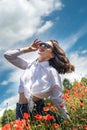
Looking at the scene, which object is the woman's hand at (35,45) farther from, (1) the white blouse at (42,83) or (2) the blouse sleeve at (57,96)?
(2) the blouse sleeve at (57,96)

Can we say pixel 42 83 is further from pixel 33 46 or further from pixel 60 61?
pixel 33 46

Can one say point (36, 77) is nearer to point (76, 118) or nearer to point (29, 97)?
point (29, 97)

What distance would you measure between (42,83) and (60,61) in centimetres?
79

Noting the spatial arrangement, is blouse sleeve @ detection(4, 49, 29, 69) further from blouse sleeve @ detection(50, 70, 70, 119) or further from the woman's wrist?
blouse sleeve @ detection(50, 70, 70, 119)

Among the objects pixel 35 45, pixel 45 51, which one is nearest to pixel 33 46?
pixel 35 45

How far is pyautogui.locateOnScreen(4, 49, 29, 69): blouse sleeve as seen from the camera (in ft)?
24.3

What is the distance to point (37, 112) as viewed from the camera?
273 inches

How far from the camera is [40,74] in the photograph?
22.9 ft

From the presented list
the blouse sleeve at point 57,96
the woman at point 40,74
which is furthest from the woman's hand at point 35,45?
the blouse sleeve at point 57,96

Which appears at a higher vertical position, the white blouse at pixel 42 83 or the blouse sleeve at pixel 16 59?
the blouse sleeve at pixel 16 59

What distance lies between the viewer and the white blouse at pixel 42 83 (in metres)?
6.66

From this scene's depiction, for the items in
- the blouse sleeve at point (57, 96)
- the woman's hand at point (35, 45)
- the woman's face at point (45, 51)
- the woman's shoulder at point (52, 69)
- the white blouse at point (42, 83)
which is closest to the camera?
the blouse sleeve at point (57, 96)

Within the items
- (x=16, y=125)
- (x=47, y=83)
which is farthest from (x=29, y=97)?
(x=16, y=125)

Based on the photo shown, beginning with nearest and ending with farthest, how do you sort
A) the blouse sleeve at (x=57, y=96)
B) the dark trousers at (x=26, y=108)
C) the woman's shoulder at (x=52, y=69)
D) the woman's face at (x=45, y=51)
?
the blouse sleeve at (x=57, y=96)
the dark trousers at (x=26, y=108)
the woman's shoulder at (x=52, y=69)
the woman's face at (x=45, y=51)
